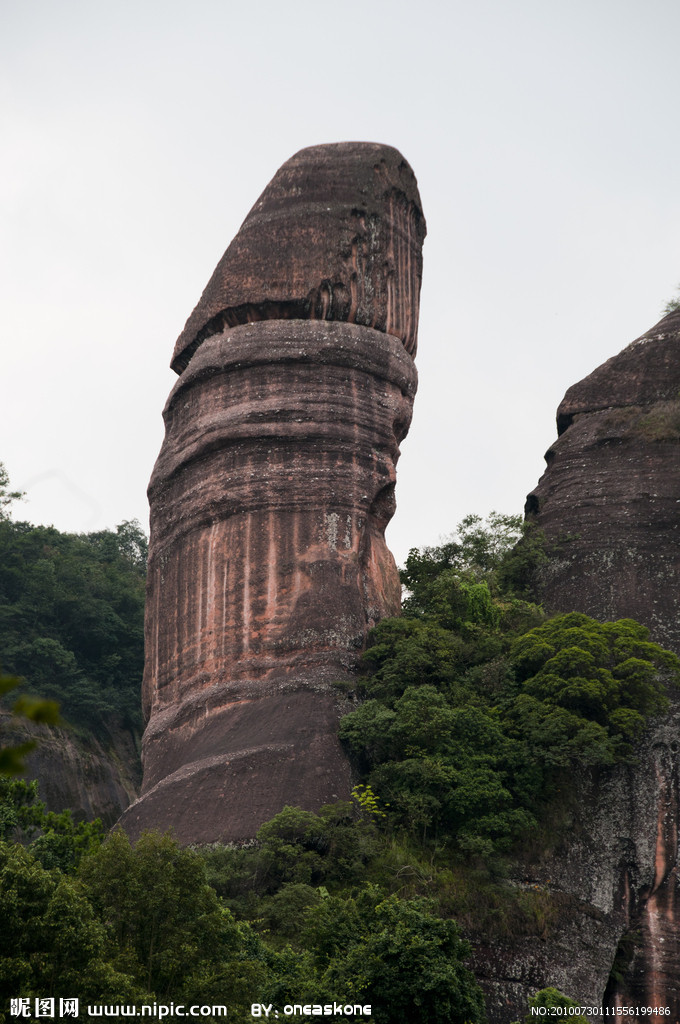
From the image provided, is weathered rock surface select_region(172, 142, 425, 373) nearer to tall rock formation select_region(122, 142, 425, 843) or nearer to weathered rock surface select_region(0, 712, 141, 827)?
tall rock formation select_region(122, 142, 425, 843)

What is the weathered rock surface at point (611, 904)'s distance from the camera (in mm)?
21656

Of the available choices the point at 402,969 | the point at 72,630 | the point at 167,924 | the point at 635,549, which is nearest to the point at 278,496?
the point at 635,549

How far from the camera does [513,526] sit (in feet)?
101

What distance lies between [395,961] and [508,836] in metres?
6.88

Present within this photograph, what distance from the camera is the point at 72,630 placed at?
37.8 meters

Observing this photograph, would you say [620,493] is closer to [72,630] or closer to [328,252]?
[328,252]

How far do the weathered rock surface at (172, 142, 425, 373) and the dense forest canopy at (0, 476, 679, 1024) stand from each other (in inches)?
204

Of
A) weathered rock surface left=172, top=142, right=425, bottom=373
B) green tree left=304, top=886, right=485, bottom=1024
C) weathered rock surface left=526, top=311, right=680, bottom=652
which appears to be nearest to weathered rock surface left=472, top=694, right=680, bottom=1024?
weathered rock surface left=526, top=311, right=680, bottom=652

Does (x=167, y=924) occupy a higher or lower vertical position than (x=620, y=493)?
lower

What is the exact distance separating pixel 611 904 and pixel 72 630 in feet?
60.6

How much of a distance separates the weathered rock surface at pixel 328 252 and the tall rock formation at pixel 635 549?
13.4 ft

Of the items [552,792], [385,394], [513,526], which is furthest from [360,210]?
[552,792]

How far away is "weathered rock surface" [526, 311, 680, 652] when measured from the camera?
2742 cm

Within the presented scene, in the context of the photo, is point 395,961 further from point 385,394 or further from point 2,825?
point 385,394
